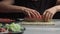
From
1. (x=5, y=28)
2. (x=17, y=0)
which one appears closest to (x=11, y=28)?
(x=5, y=28)

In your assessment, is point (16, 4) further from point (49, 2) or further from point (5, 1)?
point (49, 2)

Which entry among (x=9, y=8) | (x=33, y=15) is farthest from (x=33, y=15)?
(x=9, y=8)

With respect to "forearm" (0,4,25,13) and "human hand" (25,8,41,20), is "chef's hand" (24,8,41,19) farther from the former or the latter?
"forearm" (0,4,25,13)

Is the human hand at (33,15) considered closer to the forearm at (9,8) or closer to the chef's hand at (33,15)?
the chef's hand at (33,15)

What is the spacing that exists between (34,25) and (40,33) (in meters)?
0.16

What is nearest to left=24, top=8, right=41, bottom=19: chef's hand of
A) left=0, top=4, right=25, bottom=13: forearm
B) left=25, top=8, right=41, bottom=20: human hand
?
left=25, top=8, right=41, bottom=20: human hand

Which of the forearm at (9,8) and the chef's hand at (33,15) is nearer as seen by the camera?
the chef's hand at (33,15)

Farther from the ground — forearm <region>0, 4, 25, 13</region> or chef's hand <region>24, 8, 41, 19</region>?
forearm <region>0, 4, 25, 13</region>

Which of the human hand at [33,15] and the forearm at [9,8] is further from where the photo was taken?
the forearm at [9,8]

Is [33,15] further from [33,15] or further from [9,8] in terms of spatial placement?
[9,8]

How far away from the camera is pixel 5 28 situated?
0.86 m

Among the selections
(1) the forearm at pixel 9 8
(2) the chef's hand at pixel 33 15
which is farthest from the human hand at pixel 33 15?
(1) the forearm at pixel 9 8

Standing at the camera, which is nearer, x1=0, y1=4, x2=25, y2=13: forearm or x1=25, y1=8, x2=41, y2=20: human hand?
x1=25, y1=8, x2=41, y2=20: human hand

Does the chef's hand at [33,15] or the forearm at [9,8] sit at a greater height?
the forearm at [9,8]
